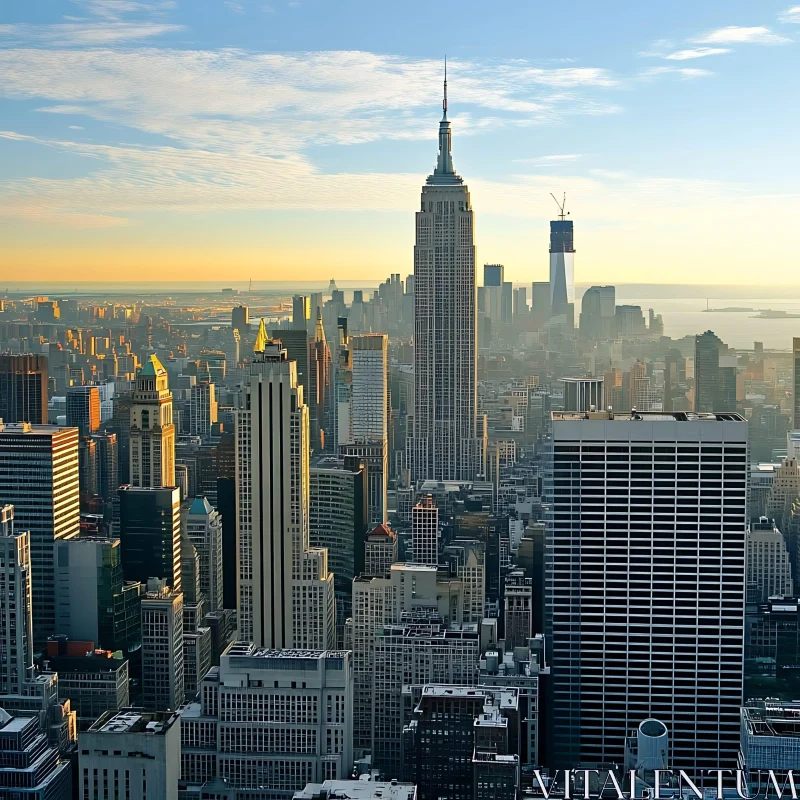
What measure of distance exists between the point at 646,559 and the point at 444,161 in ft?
21.8

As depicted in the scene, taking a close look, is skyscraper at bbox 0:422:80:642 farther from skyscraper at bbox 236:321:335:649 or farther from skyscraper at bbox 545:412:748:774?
skyscraper at bbox 545:412:748:774

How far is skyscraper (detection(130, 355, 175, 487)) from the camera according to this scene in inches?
506

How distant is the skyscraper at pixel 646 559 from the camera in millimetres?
9789

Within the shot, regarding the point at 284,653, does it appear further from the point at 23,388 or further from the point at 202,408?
the point at 23,388

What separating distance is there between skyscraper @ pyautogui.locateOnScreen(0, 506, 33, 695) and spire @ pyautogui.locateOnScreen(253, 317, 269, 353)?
278cm

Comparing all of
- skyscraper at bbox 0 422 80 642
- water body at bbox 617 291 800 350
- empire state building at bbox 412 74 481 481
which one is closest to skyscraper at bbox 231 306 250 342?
skyscraper at bbox 0 422 80 642

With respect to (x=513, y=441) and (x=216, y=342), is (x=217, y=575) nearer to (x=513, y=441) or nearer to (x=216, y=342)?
(x=216, y=342)

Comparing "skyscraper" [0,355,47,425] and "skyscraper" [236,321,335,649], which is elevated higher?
"skyscraper" [0,355,47,425]

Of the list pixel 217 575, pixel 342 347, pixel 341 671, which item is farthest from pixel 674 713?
pixel 342 347

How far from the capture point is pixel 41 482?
11.7 meters

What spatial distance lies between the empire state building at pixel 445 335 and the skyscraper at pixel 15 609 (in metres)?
7.38

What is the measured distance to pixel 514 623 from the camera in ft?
34.4

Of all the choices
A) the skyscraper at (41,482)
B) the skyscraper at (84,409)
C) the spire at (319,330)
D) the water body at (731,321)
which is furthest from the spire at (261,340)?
the water body at (731,321)

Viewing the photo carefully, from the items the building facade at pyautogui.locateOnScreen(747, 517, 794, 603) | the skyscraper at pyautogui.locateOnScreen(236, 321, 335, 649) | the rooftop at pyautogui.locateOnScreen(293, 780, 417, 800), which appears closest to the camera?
the rooftop at pyautogui.locateOnScreen(293, 780, 417, 800)
